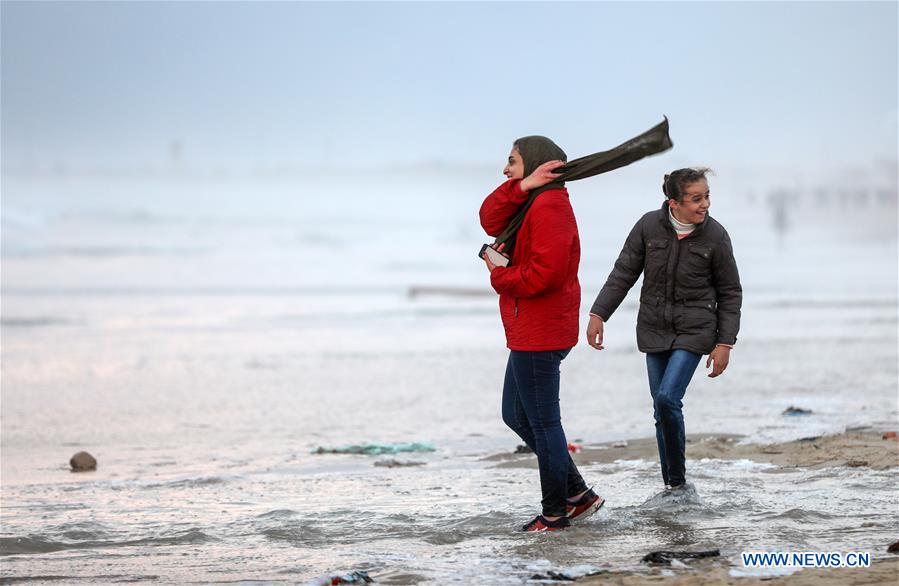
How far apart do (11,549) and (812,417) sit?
6.79 m

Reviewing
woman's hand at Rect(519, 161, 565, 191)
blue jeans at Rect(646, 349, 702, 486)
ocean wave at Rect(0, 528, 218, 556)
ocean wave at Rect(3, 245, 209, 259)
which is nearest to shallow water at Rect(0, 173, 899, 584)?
ocean wave at Rect(0, 528, 218, 556)

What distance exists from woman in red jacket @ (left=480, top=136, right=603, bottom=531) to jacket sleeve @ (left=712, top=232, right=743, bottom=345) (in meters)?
0.75

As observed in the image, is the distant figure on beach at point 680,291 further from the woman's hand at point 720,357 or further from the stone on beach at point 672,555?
the stone on beach at point 672,555

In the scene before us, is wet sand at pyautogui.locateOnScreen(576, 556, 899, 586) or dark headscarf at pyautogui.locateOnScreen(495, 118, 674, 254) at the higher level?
dark headscarf at pyautogui.locateOnScreen(495, 118, 674, 254)

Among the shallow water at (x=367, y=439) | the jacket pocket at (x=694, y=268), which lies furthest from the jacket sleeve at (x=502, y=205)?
the shallow water at (x=367, y=439)

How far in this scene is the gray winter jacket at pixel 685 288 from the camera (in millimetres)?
5949

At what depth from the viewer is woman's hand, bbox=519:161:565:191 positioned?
5.57 meters

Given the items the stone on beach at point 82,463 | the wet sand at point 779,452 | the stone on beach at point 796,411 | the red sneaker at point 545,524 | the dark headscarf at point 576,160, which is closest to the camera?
the dark headscarf at point 576,160

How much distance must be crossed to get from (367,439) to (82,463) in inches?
95.0

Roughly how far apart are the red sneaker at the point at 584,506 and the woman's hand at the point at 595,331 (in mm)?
758

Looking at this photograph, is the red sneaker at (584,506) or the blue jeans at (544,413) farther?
the red sneaker at (584,506)

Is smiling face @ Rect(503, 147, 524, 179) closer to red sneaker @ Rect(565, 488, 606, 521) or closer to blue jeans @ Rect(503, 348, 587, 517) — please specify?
blue jeans @ Rect(503, 348, 587, 517)

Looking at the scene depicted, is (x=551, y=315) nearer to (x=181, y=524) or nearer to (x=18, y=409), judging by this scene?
(x=181, y=524)

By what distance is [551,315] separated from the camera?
560 cm
